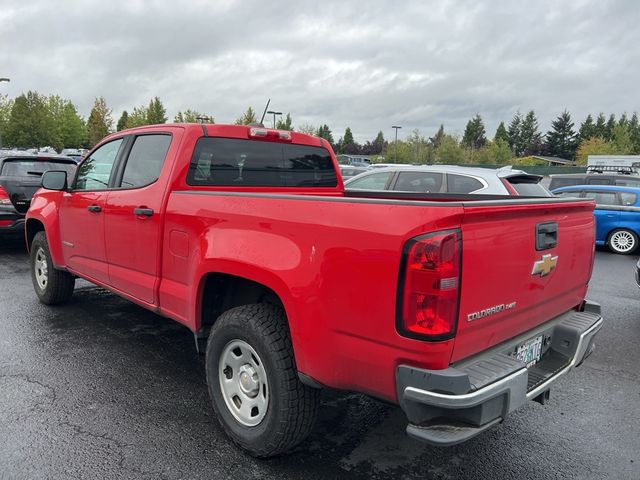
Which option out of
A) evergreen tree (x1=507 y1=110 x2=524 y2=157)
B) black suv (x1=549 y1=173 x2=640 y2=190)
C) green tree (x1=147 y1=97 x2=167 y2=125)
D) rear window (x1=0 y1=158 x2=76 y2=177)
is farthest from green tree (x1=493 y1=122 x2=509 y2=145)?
rear window (x1=0 y1=158 x2=76 y2=177)

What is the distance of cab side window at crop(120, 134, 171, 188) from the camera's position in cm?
378

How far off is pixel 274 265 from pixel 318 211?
381 millimetres

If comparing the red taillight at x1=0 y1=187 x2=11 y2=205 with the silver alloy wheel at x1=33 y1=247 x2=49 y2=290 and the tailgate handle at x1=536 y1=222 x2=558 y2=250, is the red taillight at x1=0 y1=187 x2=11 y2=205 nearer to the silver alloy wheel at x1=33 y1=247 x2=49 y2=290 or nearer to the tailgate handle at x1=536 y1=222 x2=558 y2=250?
the silver alloy wheel at x1=33 y1=247 x2=49 y2=290

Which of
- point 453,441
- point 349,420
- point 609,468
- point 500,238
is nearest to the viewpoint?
point 453,441

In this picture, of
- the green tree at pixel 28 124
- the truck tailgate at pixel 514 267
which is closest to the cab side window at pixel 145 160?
the truck tailgate at pixel 514 267

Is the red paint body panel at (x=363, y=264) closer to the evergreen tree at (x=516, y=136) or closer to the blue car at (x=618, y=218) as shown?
the blue car at (x=618, y=218)

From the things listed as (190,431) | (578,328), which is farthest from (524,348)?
(190,431)

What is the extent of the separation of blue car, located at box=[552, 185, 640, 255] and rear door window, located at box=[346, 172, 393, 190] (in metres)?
4.17

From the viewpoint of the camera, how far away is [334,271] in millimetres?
2312

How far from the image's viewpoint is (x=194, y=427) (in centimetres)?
318

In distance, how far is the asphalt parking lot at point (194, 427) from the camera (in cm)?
279

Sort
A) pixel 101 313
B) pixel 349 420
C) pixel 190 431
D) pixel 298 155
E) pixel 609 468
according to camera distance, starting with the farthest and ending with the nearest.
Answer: pixel 101 313 < pixel 298 155 < pixel 349 420 < pixel 190 431 < pixel 609 468

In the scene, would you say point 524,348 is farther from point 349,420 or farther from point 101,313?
point 101,313

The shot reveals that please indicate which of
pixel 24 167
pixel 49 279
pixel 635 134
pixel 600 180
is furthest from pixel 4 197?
pixel 635 134
